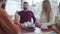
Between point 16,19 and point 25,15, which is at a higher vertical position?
point 16,19

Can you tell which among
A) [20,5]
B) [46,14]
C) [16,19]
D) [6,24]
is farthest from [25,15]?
[6,24]

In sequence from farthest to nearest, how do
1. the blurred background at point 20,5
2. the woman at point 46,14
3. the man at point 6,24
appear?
the blurred background at point 20,5 < the woman at point 46,14 < the man at point 6,24

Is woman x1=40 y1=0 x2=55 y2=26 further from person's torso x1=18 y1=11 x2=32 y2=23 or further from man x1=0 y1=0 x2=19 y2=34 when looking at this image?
man x1=0 y1=0 x2=19 y2=34

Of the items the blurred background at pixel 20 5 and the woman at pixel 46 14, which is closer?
the woman at pixel 46 14

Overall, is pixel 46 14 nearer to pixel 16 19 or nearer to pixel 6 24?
pixel 16 19

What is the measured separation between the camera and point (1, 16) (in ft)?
5.10

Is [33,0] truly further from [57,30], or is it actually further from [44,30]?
[57,30]

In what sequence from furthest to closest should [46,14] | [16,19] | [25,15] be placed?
Result: [25,15], [46,14], [16,19]

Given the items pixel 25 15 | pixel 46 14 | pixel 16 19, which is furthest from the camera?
pixel 25 15

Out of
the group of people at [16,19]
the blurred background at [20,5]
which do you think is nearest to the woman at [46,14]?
the group of people at [16,19]

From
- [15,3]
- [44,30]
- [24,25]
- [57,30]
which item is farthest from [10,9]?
[57,30]

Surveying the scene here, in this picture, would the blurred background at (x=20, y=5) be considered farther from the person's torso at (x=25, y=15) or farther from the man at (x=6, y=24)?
the man at (x=6, y=24)

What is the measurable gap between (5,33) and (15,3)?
2315 millimetres

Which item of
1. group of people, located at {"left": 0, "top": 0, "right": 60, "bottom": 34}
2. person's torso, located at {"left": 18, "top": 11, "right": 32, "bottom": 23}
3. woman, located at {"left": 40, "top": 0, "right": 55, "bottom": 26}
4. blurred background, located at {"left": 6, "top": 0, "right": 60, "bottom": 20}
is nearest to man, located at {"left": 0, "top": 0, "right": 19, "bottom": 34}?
group of people, located at {"left": 0, "top": 0, "right": 60, "bottom": 34}
